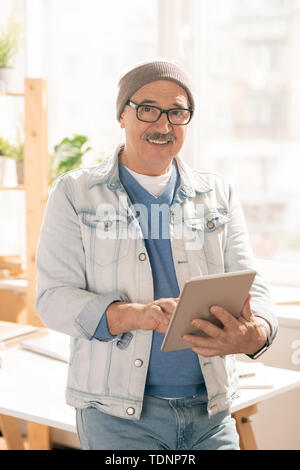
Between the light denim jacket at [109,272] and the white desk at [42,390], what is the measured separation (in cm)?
16

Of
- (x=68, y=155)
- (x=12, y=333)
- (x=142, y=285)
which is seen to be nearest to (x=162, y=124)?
(x=142, y=285)

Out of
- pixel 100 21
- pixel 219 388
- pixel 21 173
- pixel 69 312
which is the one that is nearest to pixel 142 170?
pixel 69 312

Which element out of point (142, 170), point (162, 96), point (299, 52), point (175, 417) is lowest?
point (175, 417)

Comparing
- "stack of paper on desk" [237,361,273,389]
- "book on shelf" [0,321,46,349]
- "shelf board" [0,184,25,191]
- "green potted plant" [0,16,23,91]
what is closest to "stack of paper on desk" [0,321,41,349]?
"book on shelf" [0,321,46,349]

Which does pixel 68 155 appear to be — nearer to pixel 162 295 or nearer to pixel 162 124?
pixel 162 124

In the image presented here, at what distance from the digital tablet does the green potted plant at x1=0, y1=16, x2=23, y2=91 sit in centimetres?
172

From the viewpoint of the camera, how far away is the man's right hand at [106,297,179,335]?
142 centimetres

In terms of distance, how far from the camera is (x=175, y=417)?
1511 mm

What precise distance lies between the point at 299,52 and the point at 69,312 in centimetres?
177

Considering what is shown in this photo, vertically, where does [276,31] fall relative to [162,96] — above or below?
above

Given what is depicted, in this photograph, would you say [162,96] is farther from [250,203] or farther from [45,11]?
[45,11]

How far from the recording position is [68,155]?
2.80 meters

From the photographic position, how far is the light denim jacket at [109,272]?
1.52 metres

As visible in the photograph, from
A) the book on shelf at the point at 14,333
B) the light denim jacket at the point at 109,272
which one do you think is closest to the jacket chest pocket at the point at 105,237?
the light denim jacket at the point at 109,272
